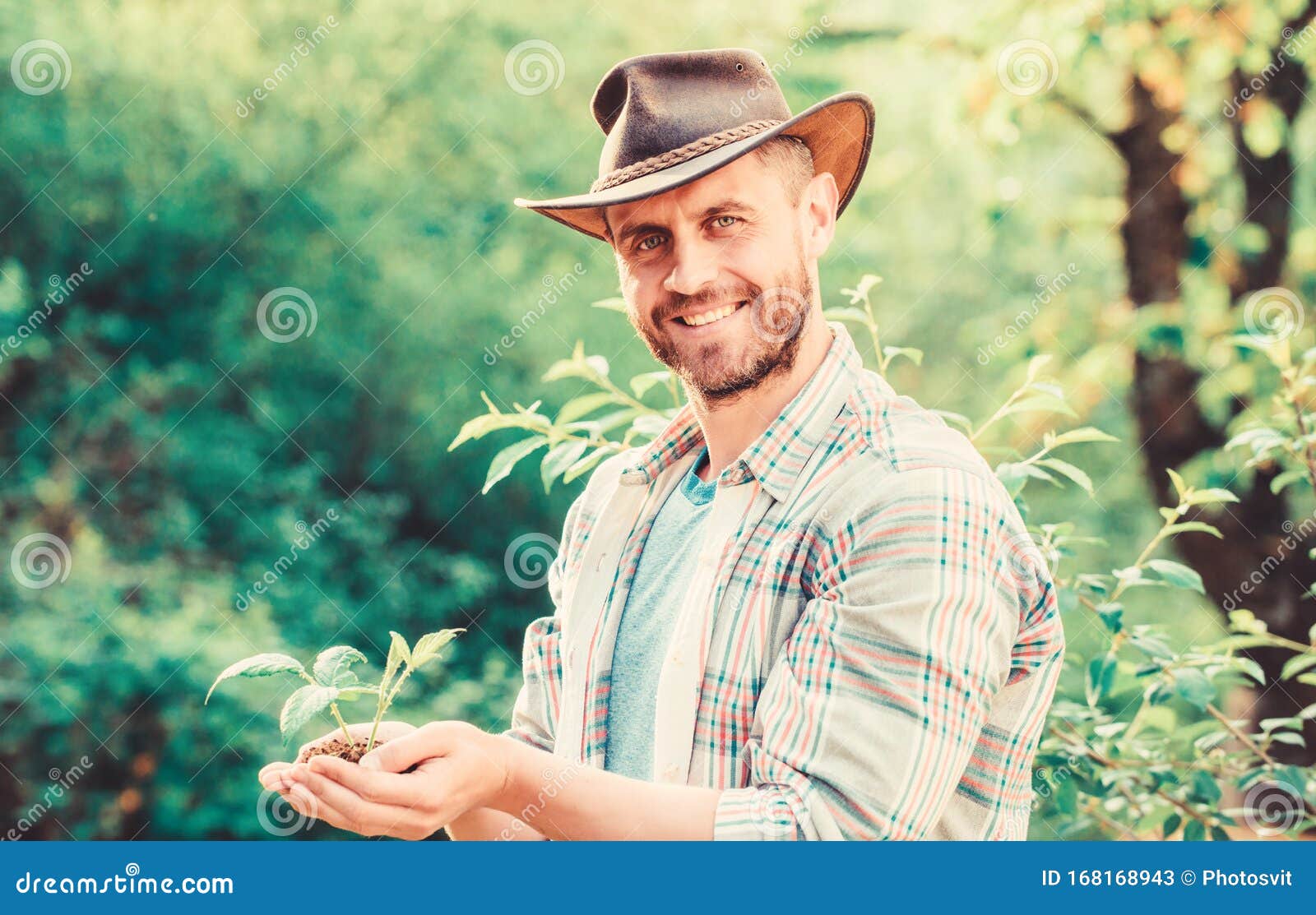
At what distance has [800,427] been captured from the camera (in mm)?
1574

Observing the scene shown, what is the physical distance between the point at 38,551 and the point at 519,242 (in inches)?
94.2

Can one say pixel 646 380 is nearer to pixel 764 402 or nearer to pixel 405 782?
pixel 764 402

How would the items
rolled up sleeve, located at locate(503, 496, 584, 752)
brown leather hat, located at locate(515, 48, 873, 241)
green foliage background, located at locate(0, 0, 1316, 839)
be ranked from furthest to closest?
1. green foliage background, located at locate(0, 0, 1316, 839)
2. rolled up sleeve, located at locate(503, 496, 584, 752)
3. brown leather hat, located at locate(515, 48, 873, 241)

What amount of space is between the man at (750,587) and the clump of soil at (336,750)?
0.18ft

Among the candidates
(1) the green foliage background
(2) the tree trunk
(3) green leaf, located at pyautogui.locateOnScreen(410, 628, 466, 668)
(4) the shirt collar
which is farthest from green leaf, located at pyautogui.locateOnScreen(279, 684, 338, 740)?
(1) the green foliage background

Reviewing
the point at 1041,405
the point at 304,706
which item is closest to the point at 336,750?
the point at 304,706

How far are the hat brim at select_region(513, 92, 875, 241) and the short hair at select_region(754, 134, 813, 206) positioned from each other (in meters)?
0.01

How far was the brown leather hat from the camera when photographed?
159 cm

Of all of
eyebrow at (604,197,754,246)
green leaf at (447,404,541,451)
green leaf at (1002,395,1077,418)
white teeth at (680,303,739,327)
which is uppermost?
eyebrow at (604,197,754,246)

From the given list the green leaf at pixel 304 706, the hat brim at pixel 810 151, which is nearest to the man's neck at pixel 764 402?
the hat brim at pixel 810 151

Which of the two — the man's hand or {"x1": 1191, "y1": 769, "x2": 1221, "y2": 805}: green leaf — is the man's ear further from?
{"x1": 1191, "y1": 769, "x2": 1221, "y2": 805}: green leaf

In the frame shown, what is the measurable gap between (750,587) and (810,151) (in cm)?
65

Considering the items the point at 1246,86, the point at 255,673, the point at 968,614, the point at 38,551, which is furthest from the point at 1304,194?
the point at 38,551

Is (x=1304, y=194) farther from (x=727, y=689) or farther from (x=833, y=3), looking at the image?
(x=727, y=689)
